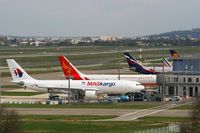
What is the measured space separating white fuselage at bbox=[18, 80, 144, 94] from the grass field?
30.5m

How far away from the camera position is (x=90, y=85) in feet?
342

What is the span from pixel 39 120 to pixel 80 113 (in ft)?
29.2

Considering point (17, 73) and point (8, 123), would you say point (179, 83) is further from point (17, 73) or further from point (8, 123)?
point (8, 123)

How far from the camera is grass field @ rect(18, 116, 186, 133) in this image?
61.5m

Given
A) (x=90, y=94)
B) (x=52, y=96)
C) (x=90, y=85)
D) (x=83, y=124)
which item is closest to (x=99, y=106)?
(x=90, y=94)

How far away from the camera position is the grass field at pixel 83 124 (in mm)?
61531

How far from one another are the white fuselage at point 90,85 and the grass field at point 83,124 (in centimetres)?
3050

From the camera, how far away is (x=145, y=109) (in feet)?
274

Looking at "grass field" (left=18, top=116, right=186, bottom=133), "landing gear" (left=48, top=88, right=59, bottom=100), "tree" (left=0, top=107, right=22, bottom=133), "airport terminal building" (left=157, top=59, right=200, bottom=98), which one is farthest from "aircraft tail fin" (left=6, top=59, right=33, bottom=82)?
"tree" (left=0, top=107, right=22, bottom=133)

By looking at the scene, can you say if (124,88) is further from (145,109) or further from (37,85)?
(145,109)

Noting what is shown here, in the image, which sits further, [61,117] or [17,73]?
[17,73]

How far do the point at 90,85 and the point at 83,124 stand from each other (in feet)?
125

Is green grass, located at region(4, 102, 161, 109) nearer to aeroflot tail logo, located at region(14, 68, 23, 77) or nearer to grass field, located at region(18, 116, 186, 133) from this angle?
Answer: grass field, located at region(18, 116, 186, 133)

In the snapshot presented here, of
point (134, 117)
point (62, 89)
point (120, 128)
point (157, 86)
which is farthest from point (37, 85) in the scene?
point (120, 128)
